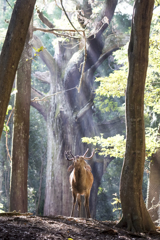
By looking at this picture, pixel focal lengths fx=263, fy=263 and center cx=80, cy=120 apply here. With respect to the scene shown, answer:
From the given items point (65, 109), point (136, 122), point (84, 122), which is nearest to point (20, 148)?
point (136, 122)

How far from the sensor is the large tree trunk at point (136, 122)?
458 cm

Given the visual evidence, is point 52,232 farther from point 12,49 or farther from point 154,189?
point 154,189

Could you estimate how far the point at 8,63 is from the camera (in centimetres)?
389

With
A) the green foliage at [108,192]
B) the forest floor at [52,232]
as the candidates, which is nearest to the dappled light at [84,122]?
the forest floor at [52,232]

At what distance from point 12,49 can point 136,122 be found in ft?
8.00

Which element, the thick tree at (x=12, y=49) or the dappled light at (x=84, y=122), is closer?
the thick tree at (x=12, y=49)

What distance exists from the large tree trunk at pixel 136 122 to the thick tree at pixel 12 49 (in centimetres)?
196

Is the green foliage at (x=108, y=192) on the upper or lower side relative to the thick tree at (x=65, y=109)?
lower

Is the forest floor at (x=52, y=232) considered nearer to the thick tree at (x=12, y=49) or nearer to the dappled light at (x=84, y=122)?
the dappled light at (x=84, y=122)

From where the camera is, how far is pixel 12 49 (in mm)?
3953

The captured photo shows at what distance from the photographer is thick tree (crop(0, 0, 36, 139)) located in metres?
3.85

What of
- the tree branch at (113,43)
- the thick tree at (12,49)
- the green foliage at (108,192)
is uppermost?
the tree branch at (113,43)

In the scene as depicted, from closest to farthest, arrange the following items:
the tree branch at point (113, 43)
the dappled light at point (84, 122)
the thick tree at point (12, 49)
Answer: the thick tree at point (12, 49), the dappled light at point (84, 122), the tree branch at point (113, 43)

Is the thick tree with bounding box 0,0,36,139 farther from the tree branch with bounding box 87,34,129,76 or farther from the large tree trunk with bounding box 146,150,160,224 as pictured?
the tree branch with bounding box 87,34,129,76
